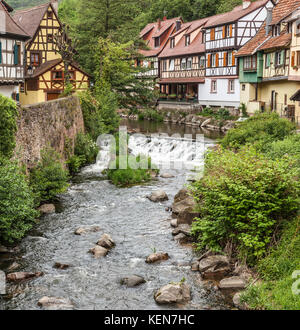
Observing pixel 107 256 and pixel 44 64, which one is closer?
pixel 107 256

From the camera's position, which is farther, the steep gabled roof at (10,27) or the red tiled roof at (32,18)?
the red tiled roof at (32,18)

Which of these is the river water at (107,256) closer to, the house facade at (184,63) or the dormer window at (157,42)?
the house facade at (184,63)

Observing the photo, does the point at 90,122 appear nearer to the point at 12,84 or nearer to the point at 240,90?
the point at 12,84

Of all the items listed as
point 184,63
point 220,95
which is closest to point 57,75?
point 220,95

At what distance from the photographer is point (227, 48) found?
4150 centimetres

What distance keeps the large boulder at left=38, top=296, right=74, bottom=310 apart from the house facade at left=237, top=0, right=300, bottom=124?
2345 centimetres

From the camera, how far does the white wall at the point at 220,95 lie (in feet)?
135

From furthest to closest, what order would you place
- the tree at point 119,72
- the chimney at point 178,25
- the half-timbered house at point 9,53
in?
the chimney at point 178,25 → the tree at point 119,72 → the half-timbered house at point 9,53

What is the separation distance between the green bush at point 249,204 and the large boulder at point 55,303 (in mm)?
3816

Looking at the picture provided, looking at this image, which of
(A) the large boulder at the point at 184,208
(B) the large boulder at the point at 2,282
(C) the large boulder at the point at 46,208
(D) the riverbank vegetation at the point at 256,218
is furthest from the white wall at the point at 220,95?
(B) the large boulder at the point at 2,282

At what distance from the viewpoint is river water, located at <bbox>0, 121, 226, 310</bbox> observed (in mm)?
9672

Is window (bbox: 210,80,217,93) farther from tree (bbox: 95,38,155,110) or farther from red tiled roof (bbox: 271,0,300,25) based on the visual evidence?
tree (bbox: 95,38,155,110)

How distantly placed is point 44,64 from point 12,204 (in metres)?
28.1

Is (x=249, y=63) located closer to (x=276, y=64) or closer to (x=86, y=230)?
(x=276, y=64)
